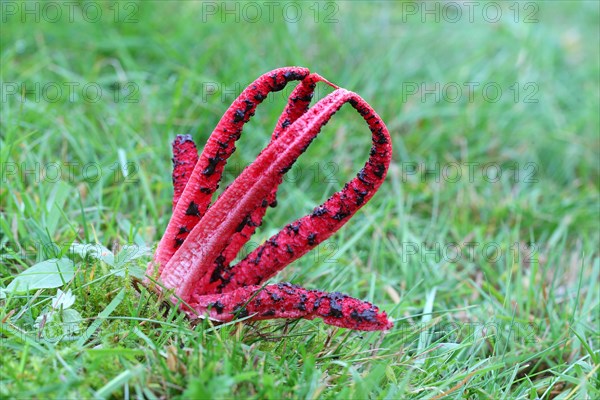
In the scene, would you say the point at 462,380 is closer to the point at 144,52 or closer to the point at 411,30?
the point at 144,52

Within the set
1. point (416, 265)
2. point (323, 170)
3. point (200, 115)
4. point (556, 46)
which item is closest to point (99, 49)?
point (200, 115)
